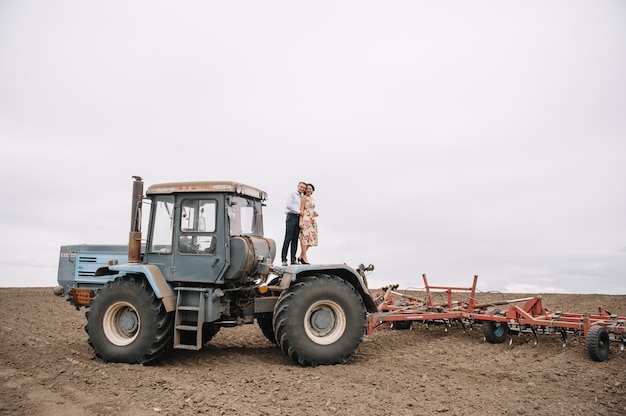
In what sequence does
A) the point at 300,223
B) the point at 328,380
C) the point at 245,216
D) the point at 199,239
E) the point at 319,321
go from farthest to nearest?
the point at 300,223 < the point at 245,216 < the point at 199,239 < the point at 319,321 < the point at 328,380

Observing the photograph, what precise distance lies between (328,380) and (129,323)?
3.70m

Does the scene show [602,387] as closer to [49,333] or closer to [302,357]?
[302,357]

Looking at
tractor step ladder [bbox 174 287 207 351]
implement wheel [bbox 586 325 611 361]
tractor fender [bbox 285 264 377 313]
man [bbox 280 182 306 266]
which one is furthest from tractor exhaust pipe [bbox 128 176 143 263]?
implement wheel [bbox 586 325 611 361]

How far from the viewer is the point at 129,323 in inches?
331

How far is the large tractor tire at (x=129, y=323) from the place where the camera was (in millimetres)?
8086

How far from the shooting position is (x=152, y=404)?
630 centimetres

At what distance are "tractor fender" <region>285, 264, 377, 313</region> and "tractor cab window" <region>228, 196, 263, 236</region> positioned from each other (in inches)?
52.0

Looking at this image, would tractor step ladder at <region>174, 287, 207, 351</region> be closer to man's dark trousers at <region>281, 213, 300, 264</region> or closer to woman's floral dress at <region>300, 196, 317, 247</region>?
man's dark trousers at <region>281, 213, 300, 264</region>

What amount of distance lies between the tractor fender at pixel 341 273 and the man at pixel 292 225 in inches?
91.2

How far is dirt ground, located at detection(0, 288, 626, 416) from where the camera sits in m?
6.17

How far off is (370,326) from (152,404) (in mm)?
3879

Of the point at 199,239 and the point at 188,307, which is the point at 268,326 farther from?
the point at 199,239

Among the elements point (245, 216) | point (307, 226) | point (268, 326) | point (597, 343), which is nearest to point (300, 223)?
point (307, 226)

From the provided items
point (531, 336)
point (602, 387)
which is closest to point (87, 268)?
point (531, 336)
